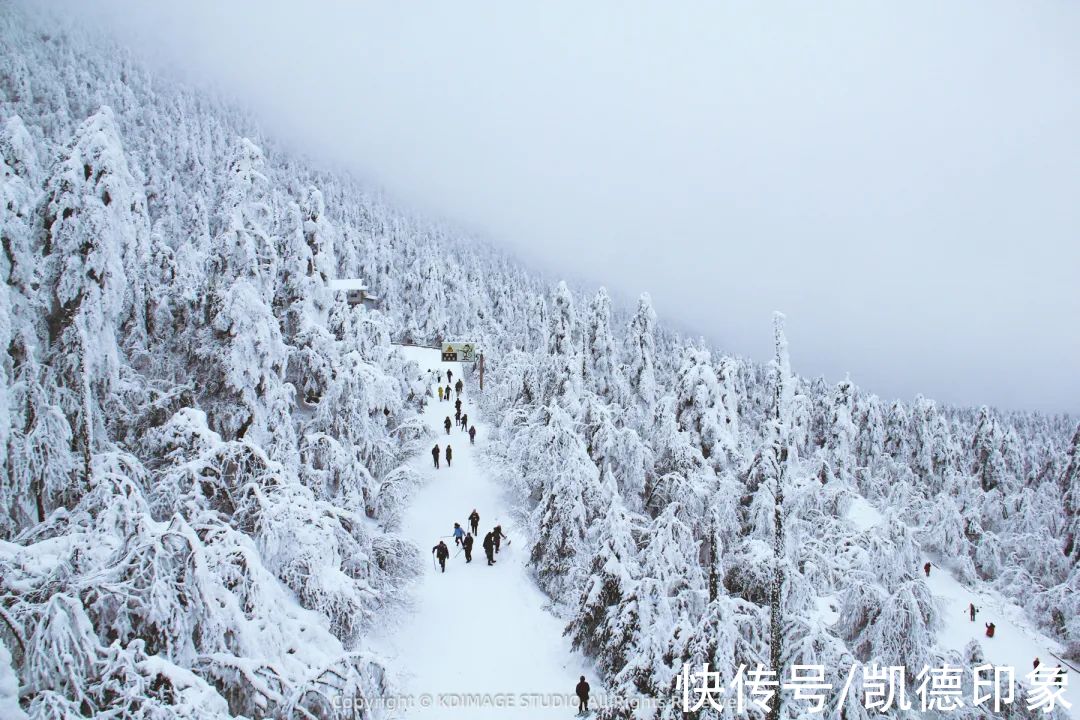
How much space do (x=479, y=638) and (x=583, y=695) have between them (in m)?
4.10

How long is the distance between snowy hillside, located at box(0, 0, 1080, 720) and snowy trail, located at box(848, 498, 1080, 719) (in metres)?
0.27

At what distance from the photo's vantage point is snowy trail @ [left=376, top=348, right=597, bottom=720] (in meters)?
14.2

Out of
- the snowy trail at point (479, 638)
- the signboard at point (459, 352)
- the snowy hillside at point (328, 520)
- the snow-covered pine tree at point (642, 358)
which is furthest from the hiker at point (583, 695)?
the signboard at point (459, 352)

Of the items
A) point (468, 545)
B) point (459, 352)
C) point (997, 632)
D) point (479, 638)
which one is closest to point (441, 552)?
point (468, 545)

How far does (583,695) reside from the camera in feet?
44.9

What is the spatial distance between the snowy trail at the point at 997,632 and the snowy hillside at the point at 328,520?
27cm

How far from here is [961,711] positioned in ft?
42.7

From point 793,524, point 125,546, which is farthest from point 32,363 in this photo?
point 793,524

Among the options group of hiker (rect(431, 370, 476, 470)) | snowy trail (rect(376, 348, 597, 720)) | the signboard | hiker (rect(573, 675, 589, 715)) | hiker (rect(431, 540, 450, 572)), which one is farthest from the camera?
the signboard

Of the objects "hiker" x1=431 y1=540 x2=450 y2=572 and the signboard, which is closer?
"hiker" x1=431 y1=540 x2=450 y2=572

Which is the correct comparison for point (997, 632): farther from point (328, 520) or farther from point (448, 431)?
point (328, 520)

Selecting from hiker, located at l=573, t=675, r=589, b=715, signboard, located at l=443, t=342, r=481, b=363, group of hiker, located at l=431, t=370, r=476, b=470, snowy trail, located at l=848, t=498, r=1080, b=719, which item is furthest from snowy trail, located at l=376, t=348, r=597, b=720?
signboard, located at l=443, t=342, r=481, b=363

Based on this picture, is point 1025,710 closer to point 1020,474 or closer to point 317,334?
point 317,334

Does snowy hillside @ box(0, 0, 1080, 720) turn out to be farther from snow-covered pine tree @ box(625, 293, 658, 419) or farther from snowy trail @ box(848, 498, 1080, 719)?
snow-covered pine tree @ box(625, 293, 658, 419)
